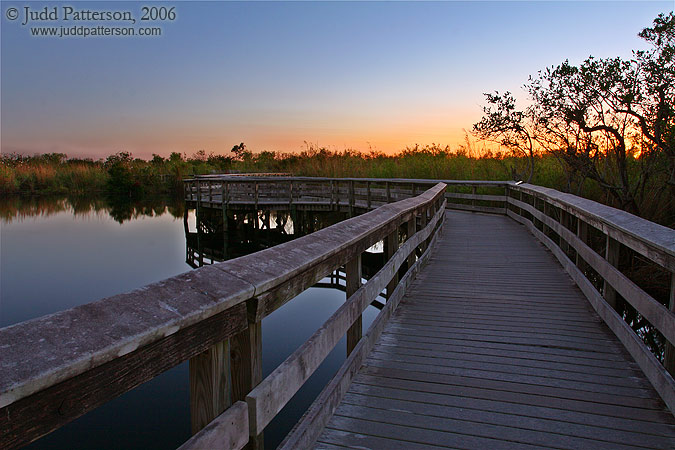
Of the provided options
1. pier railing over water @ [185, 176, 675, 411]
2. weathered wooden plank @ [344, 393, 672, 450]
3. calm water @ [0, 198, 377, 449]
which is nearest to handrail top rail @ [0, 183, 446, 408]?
weathered wooden plank @ [344, 393, 672, 450]

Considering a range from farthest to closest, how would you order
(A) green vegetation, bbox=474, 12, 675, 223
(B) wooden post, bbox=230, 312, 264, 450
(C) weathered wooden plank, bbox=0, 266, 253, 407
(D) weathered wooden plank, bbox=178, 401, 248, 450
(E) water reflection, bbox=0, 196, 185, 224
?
1. (E) water reflection, bbox=0, 196, 185, 224
2. (A) green vegetation, bbox=474, 12, 675, 223
3. (B) wooden post, bbox=230, 312, 264, 450
4. (D) weathered wooden plank, bbox=178, 401, 248, 450
5. (C) weathered wooden plank, bbox=0, 266, 253, 407

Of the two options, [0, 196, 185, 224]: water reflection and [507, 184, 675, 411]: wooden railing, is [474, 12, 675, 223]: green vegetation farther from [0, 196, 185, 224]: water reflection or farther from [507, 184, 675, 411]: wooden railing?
[0, 196, 185, 224]: water reflection

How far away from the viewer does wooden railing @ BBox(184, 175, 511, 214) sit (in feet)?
49.8

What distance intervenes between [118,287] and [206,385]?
13.1 meters

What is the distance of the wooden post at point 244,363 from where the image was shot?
1457mm

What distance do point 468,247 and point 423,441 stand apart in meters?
6.00

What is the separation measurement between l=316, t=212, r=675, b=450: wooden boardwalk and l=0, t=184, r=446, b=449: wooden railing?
0.74m

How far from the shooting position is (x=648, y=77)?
8891 millimetres

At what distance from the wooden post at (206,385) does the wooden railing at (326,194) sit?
12.1 metres

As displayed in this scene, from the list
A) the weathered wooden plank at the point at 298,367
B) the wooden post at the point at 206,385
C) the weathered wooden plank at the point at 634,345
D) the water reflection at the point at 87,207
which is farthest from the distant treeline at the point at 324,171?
the wooden post at the point at 206,385

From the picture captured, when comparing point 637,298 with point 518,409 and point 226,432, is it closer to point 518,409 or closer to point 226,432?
point 518,409

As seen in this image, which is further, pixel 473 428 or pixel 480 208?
pixel 480 208

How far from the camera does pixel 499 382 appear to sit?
114 inches

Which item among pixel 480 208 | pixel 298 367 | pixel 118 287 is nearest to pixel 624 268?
pixel 480 208
